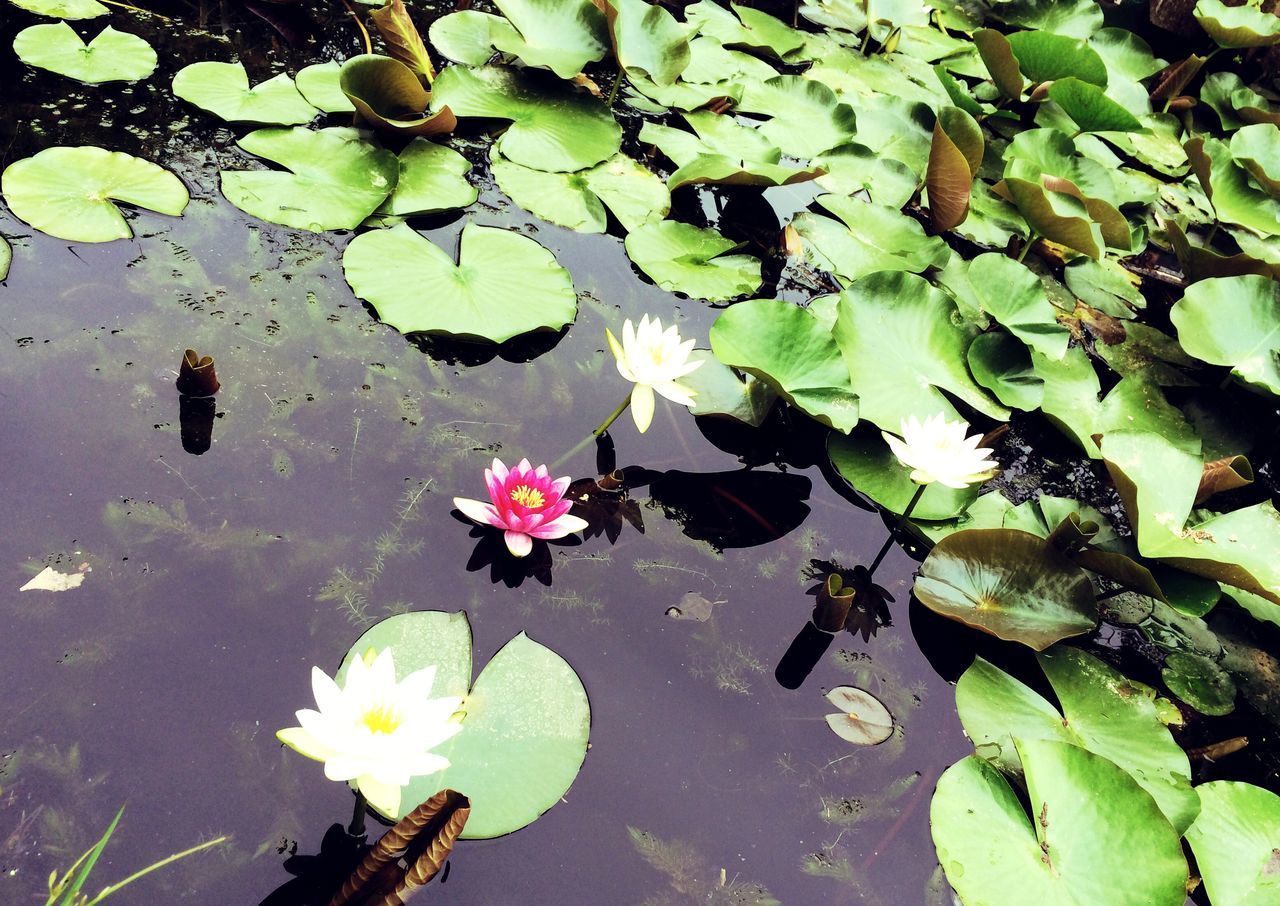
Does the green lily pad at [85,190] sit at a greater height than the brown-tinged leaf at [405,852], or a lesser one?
greater

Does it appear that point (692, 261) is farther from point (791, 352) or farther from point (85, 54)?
point (85, 54)

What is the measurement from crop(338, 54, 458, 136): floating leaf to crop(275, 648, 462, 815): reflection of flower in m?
2.10

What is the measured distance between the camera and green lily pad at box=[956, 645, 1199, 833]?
5.92 ft

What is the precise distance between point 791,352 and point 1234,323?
1.72m

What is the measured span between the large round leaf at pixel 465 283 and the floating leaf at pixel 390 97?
1.62 feet

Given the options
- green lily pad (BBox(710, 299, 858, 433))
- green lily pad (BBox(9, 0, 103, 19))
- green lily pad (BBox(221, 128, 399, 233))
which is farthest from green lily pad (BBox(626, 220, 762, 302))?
green lily pad (BBox(9, 0, 103, 19))

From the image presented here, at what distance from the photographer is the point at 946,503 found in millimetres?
2246

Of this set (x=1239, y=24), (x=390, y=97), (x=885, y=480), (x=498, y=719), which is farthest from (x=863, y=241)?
(x=1239, y=24)

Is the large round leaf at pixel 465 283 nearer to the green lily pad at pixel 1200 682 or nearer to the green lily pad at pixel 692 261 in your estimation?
the green lily pad at pixel 692 261

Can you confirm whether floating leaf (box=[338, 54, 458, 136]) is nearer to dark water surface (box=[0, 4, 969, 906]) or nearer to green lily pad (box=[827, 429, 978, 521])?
dark water surface (box=[0, 4, 969, 906])

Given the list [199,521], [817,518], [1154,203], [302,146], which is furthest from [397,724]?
[1154,203]

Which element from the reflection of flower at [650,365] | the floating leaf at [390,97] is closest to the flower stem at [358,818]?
the reflection of flower at [650,365]

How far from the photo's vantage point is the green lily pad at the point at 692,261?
2.76 metres

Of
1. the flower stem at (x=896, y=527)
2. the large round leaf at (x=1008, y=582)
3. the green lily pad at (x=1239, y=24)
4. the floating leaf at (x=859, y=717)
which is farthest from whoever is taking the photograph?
the green lily pad at (x=1239, y=24)
